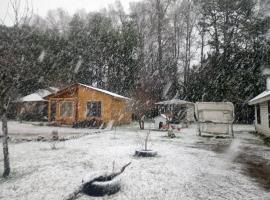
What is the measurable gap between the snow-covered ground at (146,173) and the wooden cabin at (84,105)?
14.1 meters

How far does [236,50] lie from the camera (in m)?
34.8

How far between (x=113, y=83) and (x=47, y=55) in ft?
34.3

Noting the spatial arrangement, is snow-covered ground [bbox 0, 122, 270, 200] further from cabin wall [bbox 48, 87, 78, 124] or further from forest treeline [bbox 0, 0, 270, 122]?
forest treeline [bbox 0, 0, 270, 122]

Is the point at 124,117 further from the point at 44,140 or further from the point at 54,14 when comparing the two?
the point at 54,14

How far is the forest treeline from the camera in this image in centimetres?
3378

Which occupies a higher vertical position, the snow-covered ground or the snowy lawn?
the snowy lawn

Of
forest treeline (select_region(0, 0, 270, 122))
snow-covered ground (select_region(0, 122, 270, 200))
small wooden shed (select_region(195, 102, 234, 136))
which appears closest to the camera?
snow-covered ground (select_region(0, 122, 270, 200))

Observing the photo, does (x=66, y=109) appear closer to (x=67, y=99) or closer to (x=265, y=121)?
(x=67, y=99)

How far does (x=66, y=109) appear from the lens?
26656mm

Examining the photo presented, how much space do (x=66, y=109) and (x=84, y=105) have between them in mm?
1920

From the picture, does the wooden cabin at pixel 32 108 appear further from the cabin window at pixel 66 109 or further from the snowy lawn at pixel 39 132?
the snowy lawn at pixel 39 132

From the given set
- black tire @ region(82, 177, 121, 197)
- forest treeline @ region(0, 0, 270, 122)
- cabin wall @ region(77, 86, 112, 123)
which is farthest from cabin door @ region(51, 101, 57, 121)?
black tire @ region(82, 177, 121, 197)

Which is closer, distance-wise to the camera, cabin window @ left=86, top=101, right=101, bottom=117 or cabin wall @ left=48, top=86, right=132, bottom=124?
cabin wall @ left=48, top=86, right=132, bottom=124

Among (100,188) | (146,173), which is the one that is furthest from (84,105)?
(100,188)
